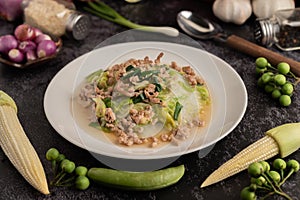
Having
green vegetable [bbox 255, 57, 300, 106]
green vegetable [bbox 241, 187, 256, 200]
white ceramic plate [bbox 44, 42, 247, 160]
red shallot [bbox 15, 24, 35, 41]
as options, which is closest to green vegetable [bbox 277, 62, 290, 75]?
green vegetable [bbox 255, 57, 300, 106]

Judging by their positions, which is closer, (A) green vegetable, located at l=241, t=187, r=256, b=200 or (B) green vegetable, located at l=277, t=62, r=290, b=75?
(A) green vegetable, located at l=241, t=187, r=256, b=200

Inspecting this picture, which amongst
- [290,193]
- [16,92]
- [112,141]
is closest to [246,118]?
[290,193]

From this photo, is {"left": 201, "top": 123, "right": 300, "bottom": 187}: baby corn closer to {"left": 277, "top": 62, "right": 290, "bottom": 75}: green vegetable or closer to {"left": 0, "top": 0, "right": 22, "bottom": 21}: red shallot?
{"left": 277, "top": 62, "right": 290, "bottom": 75}: green vegetable

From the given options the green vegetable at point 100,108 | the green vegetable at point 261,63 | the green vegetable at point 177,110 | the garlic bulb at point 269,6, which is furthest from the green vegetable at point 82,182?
the garlic bulb at point 269,6

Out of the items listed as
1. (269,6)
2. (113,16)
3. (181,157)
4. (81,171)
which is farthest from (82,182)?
(269,6)

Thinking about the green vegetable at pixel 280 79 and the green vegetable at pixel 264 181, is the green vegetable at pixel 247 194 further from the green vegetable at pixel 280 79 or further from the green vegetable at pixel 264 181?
the green vegetable at pixel 280 79

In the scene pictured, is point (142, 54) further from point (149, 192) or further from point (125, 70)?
point (149, 192)
